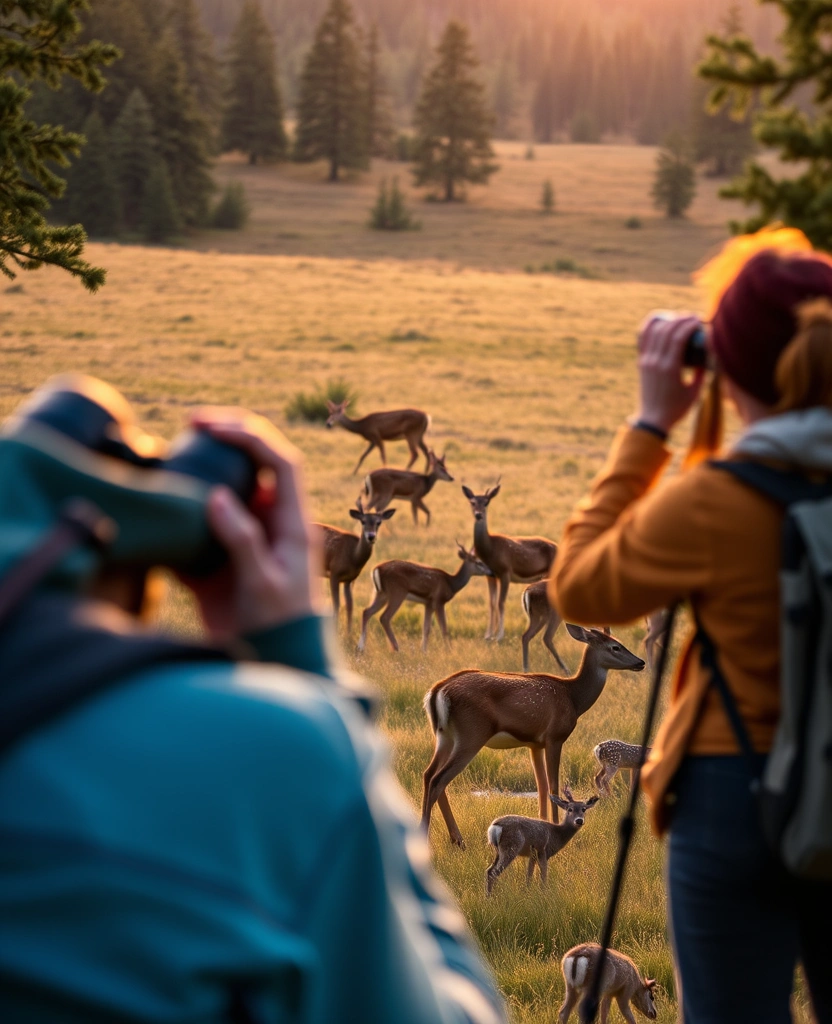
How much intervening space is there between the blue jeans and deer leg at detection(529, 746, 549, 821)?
3591 millimetres

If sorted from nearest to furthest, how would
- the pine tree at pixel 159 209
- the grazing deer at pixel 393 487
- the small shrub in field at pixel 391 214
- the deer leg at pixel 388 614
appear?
the deer leg at pixel 388 614
the grazing deer at pixel 393 487
the pine tree at pixel 159 209
the small shrub in field at pixel 391 214

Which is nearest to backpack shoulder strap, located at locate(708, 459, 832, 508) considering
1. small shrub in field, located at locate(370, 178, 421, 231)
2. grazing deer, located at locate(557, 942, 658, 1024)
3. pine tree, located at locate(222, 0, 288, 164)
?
grazing deer, located at locate(557, 942, 658, 1024)

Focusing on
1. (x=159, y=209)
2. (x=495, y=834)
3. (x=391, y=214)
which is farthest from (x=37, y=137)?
(x=391, y=214)

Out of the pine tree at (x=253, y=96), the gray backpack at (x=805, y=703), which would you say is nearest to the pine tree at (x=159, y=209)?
the pine tree at (x=253, y=96)

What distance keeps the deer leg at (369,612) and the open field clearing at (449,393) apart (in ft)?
0.69

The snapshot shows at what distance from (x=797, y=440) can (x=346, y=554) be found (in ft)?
26.3

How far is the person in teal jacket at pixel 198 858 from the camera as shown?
771mm

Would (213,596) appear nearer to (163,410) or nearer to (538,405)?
(163,410)

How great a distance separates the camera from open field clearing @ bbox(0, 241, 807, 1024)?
5.00 meters

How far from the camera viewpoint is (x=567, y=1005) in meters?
3.95

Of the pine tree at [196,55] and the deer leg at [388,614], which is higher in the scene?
the pine tree at [196,55]

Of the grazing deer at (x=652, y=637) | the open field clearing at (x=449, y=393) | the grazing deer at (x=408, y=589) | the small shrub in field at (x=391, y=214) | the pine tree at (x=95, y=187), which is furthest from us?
the small shrub in field at (x=391, y=214)

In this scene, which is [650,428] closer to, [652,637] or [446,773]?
[446,773]

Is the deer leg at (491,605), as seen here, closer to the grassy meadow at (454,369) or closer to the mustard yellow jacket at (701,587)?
the grassy meadow at (454,369)
